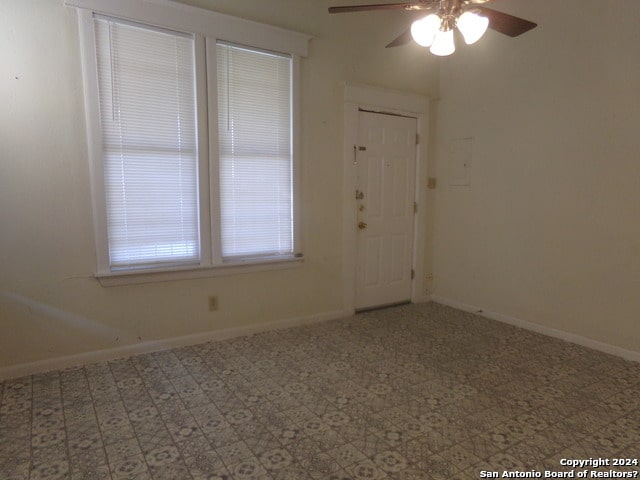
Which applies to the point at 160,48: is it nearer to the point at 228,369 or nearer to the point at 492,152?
the point at 228,369

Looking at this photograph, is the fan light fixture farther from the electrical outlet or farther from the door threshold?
the door threshold

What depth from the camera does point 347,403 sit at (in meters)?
2.32

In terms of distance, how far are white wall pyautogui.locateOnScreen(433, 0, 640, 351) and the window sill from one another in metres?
1.90

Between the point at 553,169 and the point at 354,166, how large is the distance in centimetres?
169

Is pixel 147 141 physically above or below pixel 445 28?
below

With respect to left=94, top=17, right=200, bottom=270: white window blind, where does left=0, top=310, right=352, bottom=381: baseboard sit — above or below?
below

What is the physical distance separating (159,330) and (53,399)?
820 mm

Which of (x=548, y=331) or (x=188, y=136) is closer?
(x=188, y=136)

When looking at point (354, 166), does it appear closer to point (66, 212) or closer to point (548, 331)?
point (548, 331)

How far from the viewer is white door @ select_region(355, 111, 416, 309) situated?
391 cm

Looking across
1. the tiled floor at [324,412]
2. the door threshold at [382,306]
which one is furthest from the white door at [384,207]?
the tiled floor at [324,412]

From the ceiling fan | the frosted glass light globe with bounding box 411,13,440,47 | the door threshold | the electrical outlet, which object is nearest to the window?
the electrical outlet

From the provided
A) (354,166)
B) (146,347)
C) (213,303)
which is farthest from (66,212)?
(354,166)

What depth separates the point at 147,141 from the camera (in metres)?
2.85
